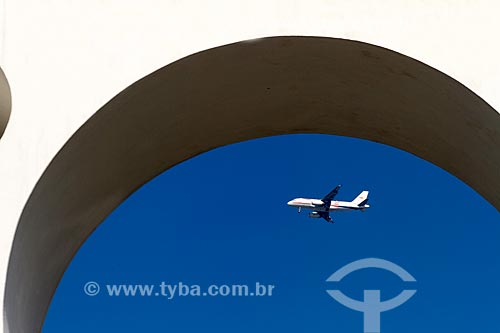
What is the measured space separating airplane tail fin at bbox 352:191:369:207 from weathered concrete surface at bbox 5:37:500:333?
31.0 meters

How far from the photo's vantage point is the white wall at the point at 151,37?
5523mm

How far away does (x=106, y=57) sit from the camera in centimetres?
562

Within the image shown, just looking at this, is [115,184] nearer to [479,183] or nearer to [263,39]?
[263,39]

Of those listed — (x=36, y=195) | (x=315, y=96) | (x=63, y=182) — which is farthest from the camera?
(x=315, y=96)

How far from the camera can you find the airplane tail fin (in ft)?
125

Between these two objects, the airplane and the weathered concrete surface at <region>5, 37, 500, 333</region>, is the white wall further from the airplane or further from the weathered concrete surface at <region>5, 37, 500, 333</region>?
the airplane

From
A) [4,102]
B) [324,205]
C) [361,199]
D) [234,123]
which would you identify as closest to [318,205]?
[324,205]

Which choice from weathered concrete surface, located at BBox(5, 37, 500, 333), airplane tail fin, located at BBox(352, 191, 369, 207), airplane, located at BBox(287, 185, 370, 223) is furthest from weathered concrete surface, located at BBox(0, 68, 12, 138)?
airplane tail fin, located at BBox(352, 191, 369, 207)

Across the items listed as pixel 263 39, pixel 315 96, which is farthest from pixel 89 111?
pixel 315 96

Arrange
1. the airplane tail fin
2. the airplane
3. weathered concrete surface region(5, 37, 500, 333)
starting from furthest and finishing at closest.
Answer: the airplane tail fin, the airplane, weathered concrete surface region(5, 37, 500, 333)

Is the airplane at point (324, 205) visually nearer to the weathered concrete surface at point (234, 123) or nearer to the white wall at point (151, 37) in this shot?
the weathered concrete surface at point (234, 123)

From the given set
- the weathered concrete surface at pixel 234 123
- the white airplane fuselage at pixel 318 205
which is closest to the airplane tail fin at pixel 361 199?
the white airplane fuselage at pixel 318 205

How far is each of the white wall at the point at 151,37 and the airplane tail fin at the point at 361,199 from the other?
32.3m

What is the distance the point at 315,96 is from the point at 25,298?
233 cm
